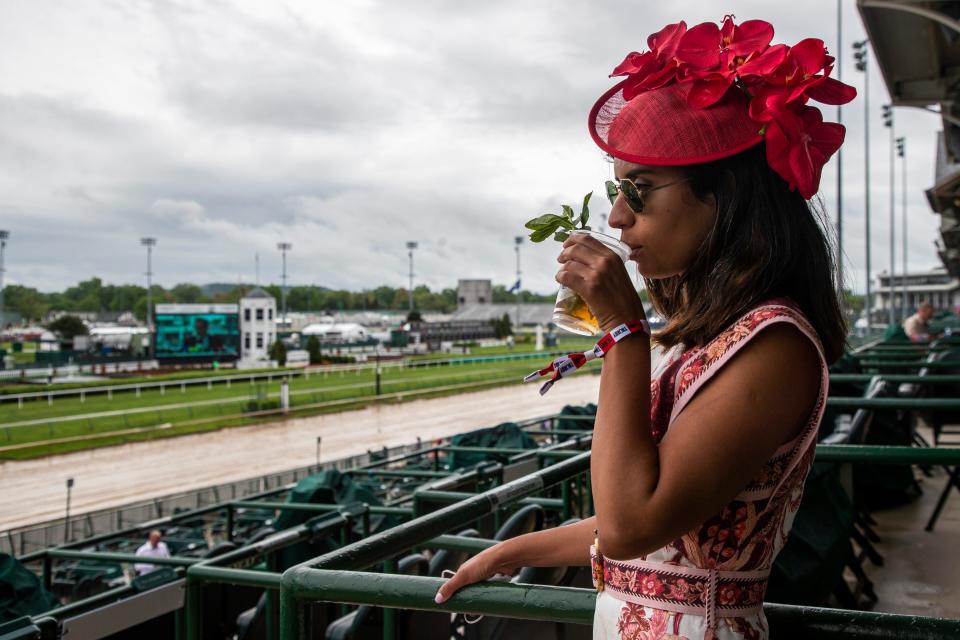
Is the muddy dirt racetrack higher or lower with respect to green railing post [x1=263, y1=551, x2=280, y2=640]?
lower

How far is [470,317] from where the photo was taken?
15725 cm

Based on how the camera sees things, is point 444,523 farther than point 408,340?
No

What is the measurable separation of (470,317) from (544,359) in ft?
225

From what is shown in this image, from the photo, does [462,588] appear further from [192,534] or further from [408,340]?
[408,340]

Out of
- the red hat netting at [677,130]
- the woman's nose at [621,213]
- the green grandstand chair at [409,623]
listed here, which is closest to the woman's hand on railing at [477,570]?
the woman's nose at [621,213]

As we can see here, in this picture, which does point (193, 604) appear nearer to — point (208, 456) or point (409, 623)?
point (409, 623)

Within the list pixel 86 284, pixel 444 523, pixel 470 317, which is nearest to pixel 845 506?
pixel 444 523

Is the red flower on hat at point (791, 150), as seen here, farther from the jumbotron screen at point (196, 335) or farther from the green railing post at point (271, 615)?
the jumbotron screen at point (196, 335)

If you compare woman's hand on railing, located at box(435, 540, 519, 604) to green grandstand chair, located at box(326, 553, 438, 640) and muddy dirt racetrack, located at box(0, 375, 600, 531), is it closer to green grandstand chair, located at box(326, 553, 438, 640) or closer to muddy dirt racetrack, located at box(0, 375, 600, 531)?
green grandstand chair, located at box(326, 553, 438, 640)

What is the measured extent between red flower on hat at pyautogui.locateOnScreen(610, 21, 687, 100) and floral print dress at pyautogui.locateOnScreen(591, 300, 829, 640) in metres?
0.42

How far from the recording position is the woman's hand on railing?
4.62 ft

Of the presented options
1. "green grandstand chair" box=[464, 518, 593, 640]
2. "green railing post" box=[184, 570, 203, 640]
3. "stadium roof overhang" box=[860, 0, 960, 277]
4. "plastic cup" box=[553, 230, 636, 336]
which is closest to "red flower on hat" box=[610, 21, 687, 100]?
"plastic cup" box=[553, 230, 636, 336]

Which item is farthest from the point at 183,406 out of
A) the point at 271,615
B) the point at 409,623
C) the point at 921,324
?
the point at 409,623

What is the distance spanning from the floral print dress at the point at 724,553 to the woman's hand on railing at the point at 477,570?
30cm
